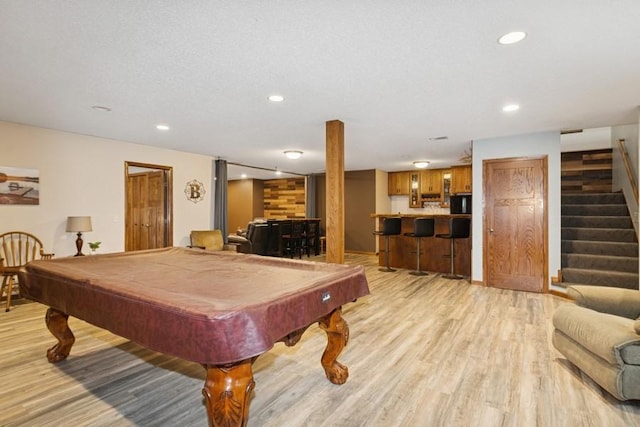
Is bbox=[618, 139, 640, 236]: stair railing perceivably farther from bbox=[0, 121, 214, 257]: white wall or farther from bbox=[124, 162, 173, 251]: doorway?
bbox=[0, 121, 214, 257]: white wall

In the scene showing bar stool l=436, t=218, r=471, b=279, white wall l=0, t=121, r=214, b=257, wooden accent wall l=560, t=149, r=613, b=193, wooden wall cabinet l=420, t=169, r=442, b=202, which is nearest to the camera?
white wall l=0, t=121, r=214, b=257

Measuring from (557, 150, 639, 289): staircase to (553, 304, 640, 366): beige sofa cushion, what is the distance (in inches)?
103

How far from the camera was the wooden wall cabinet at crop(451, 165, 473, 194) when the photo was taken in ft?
25.7

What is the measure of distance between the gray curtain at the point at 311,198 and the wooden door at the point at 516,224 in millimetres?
5641

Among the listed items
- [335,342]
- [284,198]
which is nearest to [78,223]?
[335,342]

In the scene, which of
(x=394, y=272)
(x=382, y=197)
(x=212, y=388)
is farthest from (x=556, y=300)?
(x=382, y=197)

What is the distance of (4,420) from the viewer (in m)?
1.92

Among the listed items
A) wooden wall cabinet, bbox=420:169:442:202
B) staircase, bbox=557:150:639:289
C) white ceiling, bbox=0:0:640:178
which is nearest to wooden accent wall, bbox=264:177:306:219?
wooden wall cabinet, bbox=420:169:442:202

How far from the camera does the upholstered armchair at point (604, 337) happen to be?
2.03 meters

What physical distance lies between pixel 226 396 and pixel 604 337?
2460mm

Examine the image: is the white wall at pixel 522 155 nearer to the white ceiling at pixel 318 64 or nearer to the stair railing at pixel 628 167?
the white ceiling at pixel 318 64

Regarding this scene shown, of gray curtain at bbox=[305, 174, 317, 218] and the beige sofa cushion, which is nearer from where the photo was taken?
the beige sofa cushion

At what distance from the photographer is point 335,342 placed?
2.32 meters

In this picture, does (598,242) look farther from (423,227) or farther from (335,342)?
(335,342)
